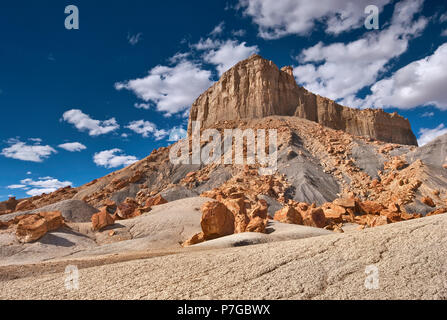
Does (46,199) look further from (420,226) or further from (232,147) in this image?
(420,226)

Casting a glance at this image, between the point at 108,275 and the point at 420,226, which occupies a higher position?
the point at 420,226

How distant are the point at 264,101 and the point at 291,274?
1751 inches

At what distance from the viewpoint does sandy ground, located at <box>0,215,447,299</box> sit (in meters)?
3.66

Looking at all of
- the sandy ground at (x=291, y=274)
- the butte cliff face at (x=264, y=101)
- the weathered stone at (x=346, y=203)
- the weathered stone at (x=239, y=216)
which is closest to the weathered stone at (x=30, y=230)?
the sandy ground at (x=291, y=274)

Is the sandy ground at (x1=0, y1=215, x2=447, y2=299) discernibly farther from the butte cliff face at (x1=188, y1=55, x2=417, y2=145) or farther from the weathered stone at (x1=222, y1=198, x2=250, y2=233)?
the butte cliff face at (x1=188, y1=55, x2=417, y2=145)

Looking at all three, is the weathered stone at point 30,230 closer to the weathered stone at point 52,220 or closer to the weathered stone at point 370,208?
the weathered stone at point 52,220

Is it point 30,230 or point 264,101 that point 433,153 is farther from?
point 30,230

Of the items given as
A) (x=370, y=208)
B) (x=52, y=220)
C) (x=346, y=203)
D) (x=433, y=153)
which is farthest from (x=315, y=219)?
(x=433, y=153)

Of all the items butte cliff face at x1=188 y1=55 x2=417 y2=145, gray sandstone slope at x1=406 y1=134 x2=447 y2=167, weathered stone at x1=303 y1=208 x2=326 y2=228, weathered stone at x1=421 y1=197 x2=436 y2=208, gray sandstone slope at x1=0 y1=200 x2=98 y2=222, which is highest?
butte cliff face at x1=188 y1=55 x2=417 y2=145

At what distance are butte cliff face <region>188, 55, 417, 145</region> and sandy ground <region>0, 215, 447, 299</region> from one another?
1602 inches

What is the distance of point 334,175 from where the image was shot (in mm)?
29875

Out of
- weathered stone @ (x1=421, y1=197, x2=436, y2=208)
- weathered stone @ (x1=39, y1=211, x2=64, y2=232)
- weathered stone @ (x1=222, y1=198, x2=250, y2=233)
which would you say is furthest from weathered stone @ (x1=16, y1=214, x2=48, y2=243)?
weathered stone @ (x1=421, y1=197, x2=436, y2=208)

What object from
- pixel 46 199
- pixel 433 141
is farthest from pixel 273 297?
pixel 46 199

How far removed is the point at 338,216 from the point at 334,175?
1264 cm
